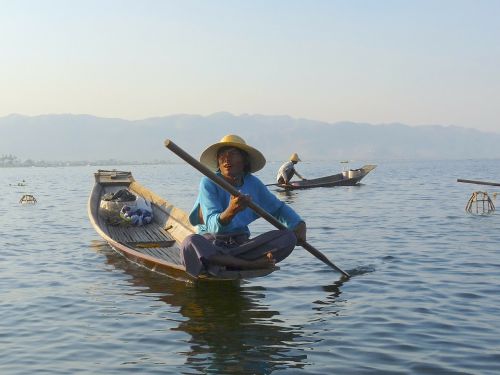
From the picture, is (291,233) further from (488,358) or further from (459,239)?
(459,239)

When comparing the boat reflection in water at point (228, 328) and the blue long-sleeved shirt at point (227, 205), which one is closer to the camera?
the boat reflection in water at point (228, 328)

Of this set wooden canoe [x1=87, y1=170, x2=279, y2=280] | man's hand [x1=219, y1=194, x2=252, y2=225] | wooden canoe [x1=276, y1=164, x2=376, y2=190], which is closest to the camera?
man's hand [x1=219, y1=194, x2=252, y2=225]

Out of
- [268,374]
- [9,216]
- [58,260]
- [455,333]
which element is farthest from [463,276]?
[9,216]

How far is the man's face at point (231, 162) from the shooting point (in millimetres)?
7562

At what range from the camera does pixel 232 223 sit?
7.77 m

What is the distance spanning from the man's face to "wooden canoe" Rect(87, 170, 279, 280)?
1.19 m

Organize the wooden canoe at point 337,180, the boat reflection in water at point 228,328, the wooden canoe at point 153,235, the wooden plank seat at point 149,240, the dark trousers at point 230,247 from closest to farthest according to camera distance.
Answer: the boat reflection in water at point 228,328 < the dark trousers at point 230,247 < the wooden canoe at point 153,235 < the wooden plank seat at point 149,240 < the wooden canoe at point 337,180

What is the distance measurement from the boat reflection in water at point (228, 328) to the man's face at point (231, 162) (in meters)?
1.73

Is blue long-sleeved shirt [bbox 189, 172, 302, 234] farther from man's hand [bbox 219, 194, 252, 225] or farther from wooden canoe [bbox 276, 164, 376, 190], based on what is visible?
wooden canoe [bbox 276, 164, 376, 190]

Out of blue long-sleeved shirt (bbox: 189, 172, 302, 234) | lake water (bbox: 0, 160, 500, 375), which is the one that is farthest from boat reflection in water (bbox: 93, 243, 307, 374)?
blue long-sleeved shirt (bbox: 189, 172, 302, 234)

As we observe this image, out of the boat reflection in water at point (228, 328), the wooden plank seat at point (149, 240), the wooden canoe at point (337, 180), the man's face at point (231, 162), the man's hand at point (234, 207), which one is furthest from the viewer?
the wooden canoe at point (337, 180)

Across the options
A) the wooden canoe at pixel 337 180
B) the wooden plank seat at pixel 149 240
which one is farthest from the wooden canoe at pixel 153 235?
the wooden canoe at pixel 337 180

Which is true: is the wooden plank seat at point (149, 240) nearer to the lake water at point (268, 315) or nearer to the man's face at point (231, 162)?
the lake water at point (268, 315)

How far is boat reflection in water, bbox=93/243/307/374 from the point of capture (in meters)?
5.96
